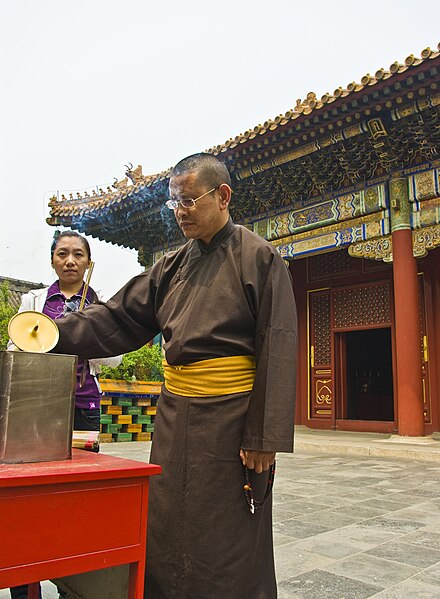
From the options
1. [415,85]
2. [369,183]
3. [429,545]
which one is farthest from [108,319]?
[369,183]

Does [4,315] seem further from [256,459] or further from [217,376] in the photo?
[256,459]

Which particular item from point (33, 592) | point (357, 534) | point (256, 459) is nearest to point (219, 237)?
point (256, 459)

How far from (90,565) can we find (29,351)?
22.8 inches

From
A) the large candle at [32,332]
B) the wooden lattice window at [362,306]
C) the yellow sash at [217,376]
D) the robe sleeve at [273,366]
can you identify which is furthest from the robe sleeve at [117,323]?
the wooden lattice window at [362,306]

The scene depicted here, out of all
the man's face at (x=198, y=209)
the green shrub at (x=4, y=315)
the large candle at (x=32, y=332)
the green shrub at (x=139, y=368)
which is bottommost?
the large candle at (x=32, y=332)

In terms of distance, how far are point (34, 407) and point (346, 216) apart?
7.67 meters

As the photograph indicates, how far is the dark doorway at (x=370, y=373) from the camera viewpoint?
12930 millimetres

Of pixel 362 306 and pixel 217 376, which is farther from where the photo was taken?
pixel 362 306

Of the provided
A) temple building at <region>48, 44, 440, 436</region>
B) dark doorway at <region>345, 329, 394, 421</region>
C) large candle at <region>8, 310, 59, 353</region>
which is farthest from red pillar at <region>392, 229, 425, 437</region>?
large candle at <region>8, 310, 59, 353</region>

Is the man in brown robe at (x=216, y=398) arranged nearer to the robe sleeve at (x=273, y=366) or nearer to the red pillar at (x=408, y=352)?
the robe sleeve at (x=273, y=366)

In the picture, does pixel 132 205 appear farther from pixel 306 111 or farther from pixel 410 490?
pixel 410 490

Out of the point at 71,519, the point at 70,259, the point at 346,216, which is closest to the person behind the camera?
the point at 71,519

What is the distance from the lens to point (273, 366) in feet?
5.54

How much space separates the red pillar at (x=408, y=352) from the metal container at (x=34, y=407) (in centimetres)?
667
